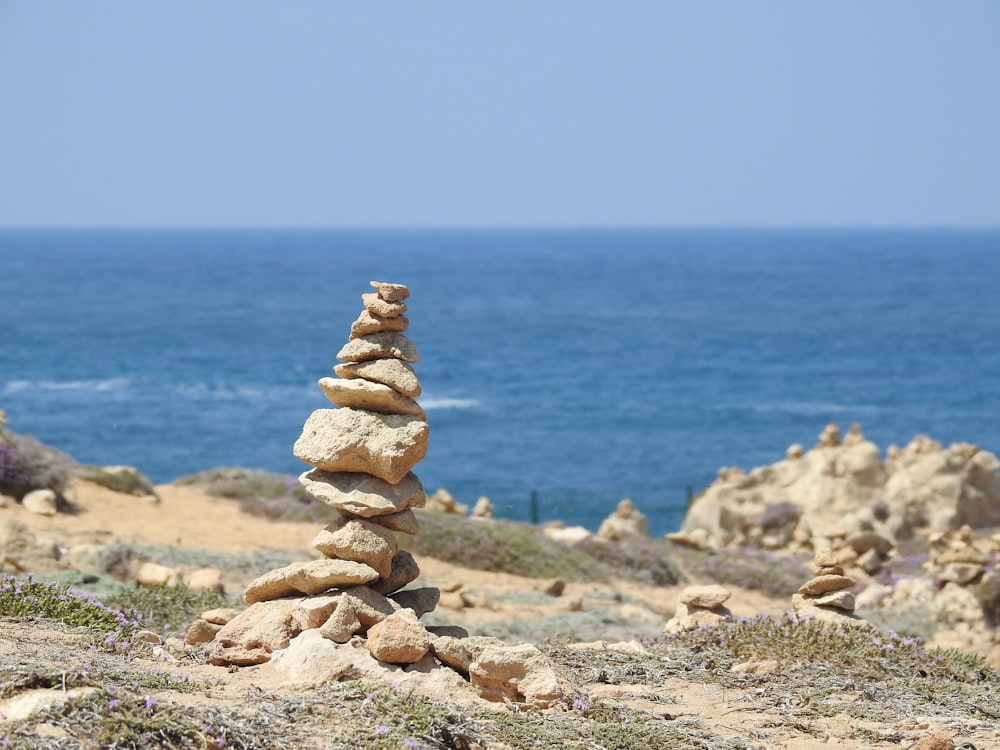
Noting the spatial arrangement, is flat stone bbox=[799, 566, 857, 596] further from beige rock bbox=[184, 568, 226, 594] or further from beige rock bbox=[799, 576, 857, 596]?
beige rock bbox=[184, 568, 226, 594]

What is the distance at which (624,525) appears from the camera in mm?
28578

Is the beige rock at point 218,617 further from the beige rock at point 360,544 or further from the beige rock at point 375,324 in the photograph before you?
the beige rock at point 375,324

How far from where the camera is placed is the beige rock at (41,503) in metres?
22.0

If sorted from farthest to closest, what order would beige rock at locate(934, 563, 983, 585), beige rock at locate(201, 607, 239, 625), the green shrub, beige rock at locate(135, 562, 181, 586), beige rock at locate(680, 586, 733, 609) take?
the green shrub → beige rock at locate(934, 563, 983, 585) → beige rock at locate(135, 562, 181, 586) → beige rock at locate(680, 586, 733, 609) → beige rock at locate(201, 607, 239, 625)

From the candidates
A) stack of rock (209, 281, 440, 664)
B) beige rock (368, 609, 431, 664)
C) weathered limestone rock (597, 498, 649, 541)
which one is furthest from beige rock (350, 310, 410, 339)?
weathered limestone rock (597, 498, 649, 541)

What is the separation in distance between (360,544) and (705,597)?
4721mm

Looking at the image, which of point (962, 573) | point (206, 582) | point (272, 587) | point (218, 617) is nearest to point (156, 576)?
point (206, 582)

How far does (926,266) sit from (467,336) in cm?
11379

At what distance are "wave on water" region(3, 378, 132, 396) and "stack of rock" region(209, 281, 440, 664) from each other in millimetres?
54790

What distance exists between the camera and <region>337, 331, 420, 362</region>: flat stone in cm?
1065

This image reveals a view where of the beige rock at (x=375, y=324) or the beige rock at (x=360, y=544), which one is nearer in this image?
the beige rock at (x=360, y=544)

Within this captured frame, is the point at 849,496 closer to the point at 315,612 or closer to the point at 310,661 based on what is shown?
the point at 315,612

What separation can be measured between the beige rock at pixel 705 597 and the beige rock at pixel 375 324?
189 inches

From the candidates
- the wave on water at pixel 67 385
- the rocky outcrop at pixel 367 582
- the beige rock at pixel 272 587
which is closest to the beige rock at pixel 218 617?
the rocky outcrop at pixel 367 582
